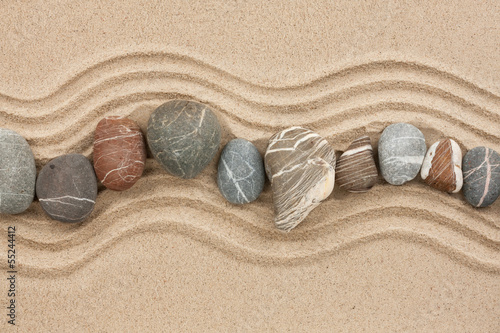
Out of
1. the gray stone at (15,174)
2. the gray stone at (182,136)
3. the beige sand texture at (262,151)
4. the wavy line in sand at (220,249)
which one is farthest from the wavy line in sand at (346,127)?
the wavy line in sand at (220,249)

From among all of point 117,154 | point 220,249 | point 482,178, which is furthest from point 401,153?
point 117,154

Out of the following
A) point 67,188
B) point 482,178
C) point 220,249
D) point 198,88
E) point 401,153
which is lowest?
point 220,249

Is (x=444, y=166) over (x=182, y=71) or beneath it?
beneath

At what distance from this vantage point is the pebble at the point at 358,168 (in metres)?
2.27

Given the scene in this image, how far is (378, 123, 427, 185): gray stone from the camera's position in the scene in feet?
7.51

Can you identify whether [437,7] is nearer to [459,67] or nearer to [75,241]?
[459,67]

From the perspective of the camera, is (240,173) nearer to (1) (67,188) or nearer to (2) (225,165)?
(2) (225,165)

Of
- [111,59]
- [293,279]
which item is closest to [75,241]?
[111,59]

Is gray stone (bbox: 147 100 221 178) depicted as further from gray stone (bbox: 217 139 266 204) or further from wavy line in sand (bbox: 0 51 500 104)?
wavy line in sand (bbox: 0 51 500 104)

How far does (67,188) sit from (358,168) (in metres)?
1.62

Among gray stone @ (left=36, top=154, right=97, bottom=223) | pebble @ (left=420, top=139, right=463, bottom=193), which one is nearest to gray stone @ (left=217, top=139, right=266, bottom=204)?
gray stone @ (left=36, top=154, right=97, bottom=223)

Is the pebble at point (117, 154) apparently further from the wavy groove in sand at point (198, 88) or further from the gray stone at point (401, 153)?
the gray stone at point (401, 153)

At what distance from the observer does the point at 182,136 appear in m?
2.10

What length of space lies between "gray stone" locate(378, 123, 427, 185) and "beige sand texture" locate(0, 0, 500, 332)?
0.31 feet
